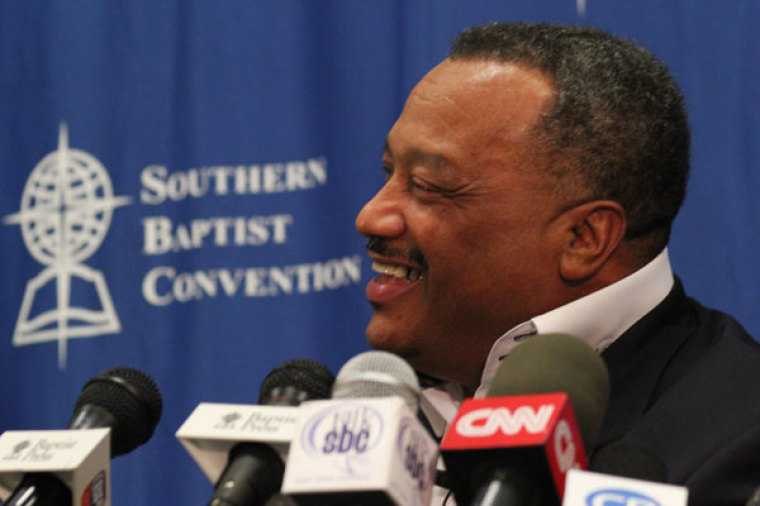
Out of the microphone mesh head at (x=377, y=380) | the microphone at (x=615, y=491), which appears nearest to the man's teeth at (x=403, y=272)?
the microphone mesh head at (x=377, y=380)

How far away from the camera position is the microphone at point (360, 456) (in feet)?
2.82

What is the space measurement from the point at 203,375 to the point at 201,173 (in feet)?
1.38

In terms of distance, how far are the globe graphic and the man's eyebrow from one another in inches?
38.3

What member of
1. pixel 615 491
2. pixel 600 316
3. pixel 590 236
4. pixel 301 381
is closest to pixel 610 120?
→ pixel 590 236

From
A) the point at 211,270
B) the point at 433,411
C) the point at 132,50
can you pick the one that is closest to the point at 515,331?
the point at 433,411

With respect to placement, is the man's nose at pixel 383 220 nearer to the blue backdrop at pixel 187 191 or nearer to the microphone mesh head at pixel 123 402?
the microphone mesh head at pixel 123 402

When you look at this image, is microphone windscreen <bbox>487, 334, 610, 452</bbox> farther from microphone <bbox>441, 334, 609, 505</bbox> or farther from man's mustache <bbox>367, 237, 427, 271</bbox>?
man's mustache <bbox>367, 237, 427, 271</bbox>

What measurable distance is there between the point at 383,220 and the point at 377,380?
0.63 m

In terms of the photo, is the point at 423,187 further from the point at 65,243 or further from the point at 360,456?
the point at 65,243

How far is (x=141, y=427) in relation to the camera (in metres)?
1.37

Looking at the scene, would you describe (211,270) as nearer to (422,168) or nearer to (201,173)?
(201,173)

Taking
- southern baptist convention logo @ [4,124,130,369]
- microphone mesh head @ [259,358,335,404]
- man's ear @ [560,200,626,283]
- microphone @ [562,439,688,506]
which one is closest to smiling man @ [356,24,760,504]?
man's ear @ [560,200,626,283]

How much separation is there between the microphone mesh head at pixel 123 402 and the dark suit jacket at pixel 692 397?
0.57 meters

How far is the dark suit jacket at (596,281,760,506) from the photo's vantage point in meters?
1.39
